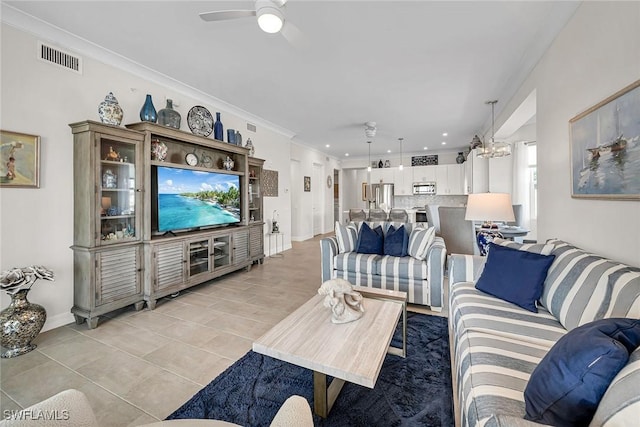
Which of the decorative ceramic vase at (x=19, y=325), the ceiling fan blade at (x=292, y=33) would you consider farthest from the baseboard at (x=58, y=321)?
the ceiling fan blade at (x=292, y=33)

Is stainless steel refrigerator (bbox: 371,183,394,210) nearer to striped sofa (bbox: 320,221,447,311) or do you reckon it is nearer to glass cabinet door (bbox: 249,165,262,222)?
glass cabinet door (bbox: 249,165,262,222)

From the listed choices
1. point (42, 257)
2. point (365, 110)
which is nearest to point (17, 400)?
point (42, 257)

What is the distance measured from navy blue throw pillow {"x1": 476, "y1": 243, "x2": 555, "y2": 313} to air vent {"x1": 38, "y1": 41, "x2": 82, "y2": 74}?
164 inches

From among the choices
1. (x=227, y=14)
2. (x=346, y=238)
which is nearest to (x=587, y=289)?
(x=346, y=238)

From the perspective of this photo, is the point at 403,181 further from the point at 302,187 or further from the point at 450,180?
the point at 302,187

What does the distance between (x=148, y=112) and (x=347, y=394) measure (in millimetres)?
3379

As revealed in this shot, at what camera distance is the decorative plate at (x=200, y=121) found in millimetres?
3691

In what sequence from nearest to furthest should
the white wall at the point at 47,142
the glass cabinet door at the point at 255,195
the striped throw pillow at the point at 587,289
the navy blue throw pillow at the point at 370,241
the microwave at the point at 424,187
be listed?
the striped throw pillow at the point at 587,289 → the white wall at the point at 47,142 → the navy blue throw pillow at the point at 370,241 → the glass cabinet door at the point at 255,195 → the microwave at the point at 424,187

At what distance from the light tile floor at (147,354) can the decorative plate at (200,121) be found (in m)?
2.26

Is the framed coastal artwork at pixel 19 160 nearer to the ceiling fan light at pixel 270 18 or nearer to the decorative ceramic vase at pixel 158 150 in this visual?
the decorative ceramic vase at pixel 158 150

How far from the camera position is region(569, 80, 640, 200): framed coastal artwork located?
4.71 ft

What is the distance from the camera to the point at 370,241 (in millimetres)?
3330

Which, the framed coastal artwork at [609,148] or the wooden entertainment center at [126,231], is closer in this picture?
the framed coastal artwork at [609,148]

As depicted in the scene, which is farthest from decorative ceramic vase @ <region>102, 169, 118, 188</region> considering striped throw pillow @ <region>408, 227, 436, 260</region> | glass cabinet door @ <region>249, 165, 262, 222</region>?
striped throw pillow @ <region>408, 227, 436, 260</region>
